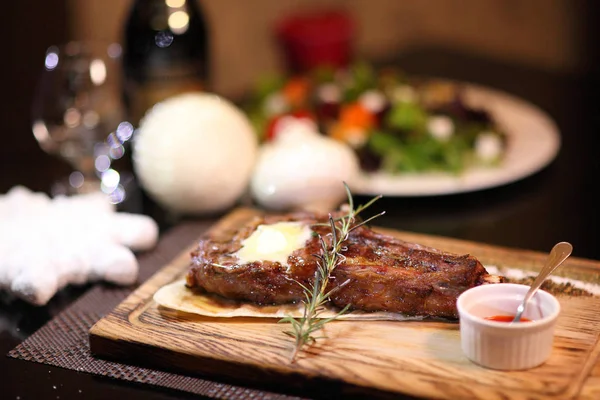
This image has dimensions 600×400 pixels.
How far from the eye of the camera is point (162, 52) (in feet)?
9.58

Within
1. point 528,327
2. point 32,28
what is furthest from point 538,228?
point 32,28

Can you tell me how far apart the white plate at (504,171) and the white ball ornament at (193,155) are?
15.3 inches

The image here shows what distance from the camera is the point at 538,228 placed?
7.79 feet

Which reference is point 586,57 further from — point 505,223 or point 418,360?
point 418,360

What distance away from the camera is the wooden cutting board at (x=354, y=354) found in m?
1.48

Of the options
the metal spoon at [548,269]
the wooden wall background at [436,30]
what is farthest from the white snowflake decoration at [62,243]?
the wooden wall background at [436,30]

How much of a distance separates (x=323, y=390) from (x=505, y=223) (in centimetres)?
110

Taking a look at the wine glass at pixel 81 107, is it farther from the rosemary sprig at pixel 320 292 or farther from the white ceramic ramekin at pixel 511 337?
the white ceramic ramekin at pixel 511 337

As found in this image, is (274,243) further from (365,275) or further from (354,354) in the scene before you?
(354,354)

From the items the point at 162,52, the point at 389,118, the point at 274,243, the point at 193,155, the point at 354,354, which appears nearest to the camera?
the point at 354,354

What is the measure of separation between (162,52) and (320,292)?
1585 mm

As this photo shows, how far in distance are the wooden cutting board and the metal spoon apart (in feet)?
0.35

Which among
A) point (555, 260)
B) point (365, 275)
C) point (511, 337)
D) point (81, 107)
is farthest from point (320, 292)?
point (81, 107)

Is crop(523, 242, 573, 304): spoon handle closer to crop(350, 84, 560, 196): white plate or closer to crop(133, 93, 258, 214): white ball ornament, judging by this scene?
crop(350, 84, 560, 196): white plate
